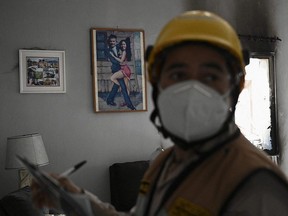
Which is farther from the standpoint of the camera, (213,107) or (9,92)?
(9,92)

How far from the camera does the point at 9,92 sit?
3324 millimetres

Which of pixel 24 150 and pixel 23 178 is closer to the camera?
pixel 24 150

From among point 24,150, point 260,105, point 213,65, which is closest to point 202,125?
point 213,65

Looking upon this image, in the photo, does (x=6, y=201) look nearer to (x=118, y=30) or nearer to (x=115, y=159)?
(x=115, y=159)

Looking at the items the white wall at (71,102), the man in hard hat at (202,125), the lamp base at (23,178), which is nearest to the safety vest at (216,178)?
the man in hard hat at (202,125)

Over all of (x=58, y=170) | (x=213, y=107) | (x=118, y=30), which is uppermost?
(x=118, y=30)

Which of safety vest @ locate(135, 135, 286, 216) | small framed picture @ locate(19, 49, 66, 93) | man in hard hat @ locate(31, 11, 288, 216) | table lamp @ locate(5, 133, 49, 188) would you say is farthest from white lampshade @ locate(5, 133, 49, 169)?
safety vest @ locate(135, 135, 286, 216)

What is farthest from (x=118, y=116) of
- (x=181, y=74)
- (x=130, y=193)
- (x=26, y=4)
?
(x=181, y=74)

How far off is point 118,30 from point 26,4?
2.87ft

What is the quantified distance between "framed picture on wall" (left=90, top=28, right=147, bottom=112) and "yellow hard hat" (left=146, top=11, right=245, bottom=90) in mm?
2681

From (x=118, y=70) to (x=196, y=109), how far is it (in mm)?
2804

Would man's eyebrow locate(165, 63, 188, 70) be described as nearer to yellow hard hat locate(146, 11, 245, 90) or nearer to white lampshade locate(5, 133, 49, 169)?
yellow hard hat locate(146, 11, 245, 90)

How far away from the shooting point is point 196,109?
88 centimetres

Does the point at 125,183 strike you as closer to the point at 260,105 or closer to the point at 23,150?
the point at 23,150
